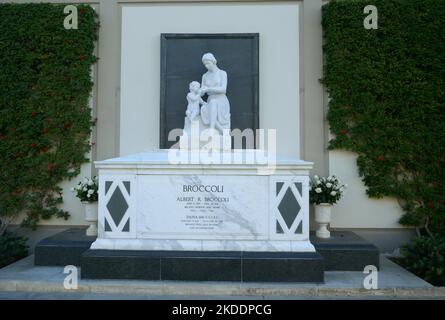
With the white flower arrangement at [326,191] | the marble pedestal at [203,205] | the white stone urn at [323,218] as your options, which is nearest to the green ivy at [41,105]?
the marble pedestal at [203,205]

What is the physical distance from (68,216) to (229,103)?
3288 millimetres

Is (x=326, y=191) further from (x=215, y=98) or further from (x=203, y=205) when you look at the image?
(x=215, y=98)

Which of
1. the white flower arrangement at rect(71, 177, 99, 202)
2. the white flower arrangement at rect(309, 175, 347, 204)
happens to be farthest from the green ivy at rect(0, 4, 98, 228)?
the white flower arrangement at rect(309, 175, 347, 204)

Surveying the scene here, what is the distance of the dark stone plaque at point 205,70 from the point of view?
6367 millimetres

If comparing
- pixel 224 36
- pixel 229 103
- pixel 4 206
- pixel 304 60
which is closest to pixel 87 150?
pixel 4 206

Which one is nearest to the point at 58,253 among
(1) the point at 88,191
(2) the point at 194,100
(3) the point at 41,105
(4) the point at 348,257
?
(1) the point at 88,191

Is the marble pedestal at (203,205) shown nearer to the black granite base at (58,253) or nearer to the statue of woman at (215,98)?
the black granite base at (58,253)

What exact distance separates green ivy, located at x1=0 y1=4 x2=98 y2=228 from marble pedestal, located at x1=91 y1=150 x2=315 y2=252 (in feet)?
7.13

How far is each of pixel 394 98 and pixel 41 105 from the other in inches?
226

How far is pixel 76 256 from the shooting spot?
4957 millimetres

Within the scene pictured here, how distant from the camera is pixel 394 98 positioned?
6043 millimetres

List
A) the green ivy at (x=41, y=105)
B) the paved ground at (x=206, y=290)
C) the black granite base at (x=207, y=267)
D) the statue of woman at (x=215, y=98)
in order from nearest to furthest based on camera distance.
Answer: the paved ground at (x=206, y=290) < the black granite base at (x=207, y=267) < the statue of woman at (x=215, y=98) < the green ivy at (x=41, y=105)

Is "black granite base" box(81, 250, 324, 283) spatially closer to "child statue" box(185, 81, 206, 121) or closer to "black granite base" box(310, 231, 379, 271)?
"black granite base" box(310, 231, 379, 271)

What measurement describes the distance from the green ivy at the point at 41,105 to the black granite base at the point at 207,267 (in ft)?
8.12
